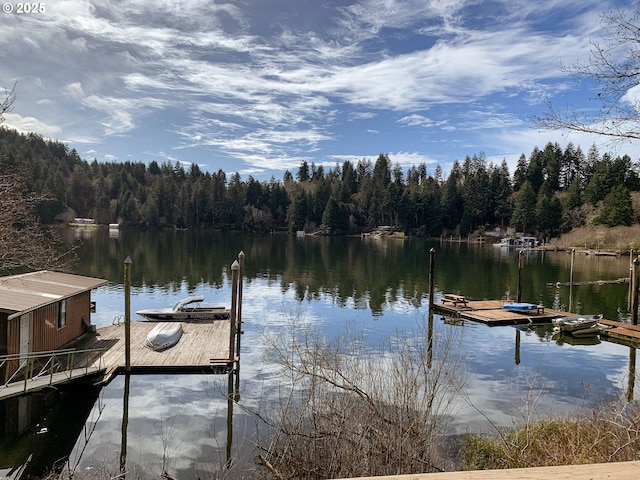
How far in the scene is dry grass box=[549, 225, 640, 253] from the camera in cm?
7556

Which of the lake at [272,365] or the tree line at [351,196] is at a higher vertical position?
the tree line at [351,196]

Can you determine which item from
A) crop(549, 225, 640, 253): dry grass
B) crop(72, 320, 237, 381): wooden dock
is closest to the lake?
crop(72, 320, 237, 381): wooden dock

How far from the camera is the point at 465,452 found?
11.7 metres

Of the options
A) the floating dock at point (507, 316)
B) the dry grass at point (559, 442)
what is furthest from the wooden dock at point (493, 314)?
the dry grass at point (559, 442)

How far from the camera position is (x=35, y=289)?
18328mm

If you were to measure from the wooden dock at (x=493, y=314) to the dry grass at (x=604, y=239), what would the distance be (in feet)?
164

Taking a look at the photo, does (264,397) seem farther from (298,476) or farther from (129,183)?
(129,183)

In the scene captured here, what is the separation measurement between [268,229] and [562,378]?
375 ft

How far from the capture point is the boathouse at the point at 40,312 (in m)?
14.9

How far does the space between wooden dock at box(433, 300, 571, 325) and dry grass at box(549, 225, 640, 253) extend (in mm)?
50090

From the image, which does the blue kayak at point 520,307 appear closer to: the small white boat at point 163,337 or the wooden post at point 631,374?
the wooden post at point 631,374

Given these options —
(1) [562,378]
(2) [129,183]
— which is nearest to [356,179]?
(2) [129,183]

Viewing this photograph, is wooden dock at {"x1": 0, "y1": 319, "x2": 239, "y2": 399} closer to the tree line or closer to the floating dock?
the floating dock

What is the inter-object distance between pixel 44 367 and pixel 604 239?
85.5m
